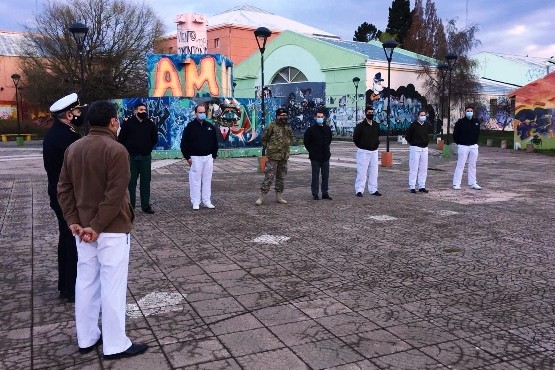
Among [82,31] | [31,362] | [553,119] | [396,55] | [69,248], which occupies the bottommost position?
[31,362]

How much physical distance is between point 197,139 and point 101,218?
6.12 meters

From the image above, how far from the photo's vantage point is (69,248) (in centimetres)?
501

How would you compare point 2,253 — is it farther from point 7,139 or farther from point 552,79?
point 7,139

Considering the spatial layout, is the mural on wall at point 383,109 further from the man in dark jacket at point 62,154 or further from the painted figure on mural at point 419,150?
the man in dark jacket at point 62,154

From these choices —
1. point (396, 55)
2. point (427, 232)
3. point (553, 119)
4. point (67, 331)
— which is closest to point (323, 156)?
point (427, 232)

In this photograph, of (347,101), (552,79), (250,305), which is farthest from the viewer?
(347,101)

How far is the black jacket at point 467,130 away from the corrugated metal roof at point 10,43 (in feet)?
155

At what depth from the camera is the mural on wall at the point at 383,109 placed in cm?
4019

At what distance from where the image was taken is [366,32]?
73.9 meters

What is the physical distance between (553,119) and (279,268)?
24.3 m

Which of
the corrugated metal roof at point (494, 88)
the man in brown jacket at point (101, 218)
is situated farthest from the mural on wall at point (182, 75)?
the corrugated metal roof at point (494, 88)

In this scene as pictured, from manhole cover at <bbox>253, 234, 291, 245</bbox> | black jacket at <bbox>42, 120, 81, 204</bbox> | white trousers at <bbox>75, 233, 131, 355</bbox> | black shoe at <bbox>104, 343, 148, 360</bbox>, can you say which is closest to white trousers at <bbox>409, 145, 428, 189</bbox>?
manhole cover at <bbox>253, 234, 291, 245</bbox>

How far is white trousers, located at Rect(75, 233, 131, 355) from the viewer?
366cm

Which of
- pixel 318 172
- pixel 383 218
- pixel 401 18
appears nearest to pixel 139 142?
pixel 318 172
